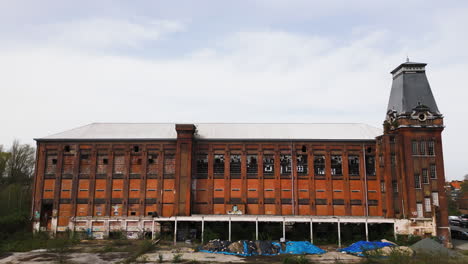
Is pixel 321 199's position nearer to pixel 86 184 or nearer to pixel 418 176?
pixel 418 176

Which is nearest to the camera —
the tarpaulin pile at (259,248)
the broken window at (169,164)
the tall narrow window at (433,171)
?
the tarpaulin pile at (259,248)

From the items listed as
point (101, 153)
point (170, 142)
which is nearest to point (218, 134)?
point (170, 142)

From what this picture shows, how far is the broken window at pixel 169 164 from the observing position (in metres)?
37.0

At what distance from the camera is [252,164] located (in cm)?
3731

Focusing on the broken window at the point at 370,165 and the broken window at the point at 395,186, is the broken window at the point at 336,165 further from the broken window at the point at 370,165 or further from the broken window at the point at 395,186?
the broken window at the point at 395,186

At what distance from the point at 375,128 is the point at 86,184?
35.2 metres

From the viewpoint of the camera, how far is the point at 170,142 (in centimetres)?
3731

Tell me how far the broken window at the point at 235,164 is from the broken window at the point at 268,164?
2926 millimetres

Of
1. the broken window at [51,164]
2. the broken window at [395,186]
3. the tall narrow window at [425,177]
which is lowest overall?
the broken window at [395,186]

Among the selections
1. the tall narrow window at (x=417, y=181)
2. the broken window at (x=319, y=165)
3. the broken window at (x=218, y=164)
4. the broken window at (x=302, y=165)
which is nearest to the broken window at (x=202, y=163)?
the broken window at (x=218, y=164)

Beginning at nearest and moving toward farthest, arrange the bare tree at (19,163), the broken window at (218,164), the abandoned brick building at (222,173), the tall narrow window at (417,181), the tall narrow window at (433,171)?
the tall narrow window at (417,181) < the tall narrow window at (433,171) < the abandoned brick building at (222,173) < the broken window at (218,164) < the bare tree at (19,163)

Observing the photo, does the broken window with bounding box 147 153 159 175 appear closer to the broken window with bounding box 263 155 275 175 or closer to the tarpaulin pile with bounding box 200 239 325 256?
the tarpaulin pile with bounding box 200 239 325 256

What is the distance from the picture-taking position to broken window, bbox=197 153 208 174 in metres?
37.2

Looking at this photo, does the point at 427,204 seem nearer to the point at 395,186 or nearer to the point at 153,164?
the point at 395,186
